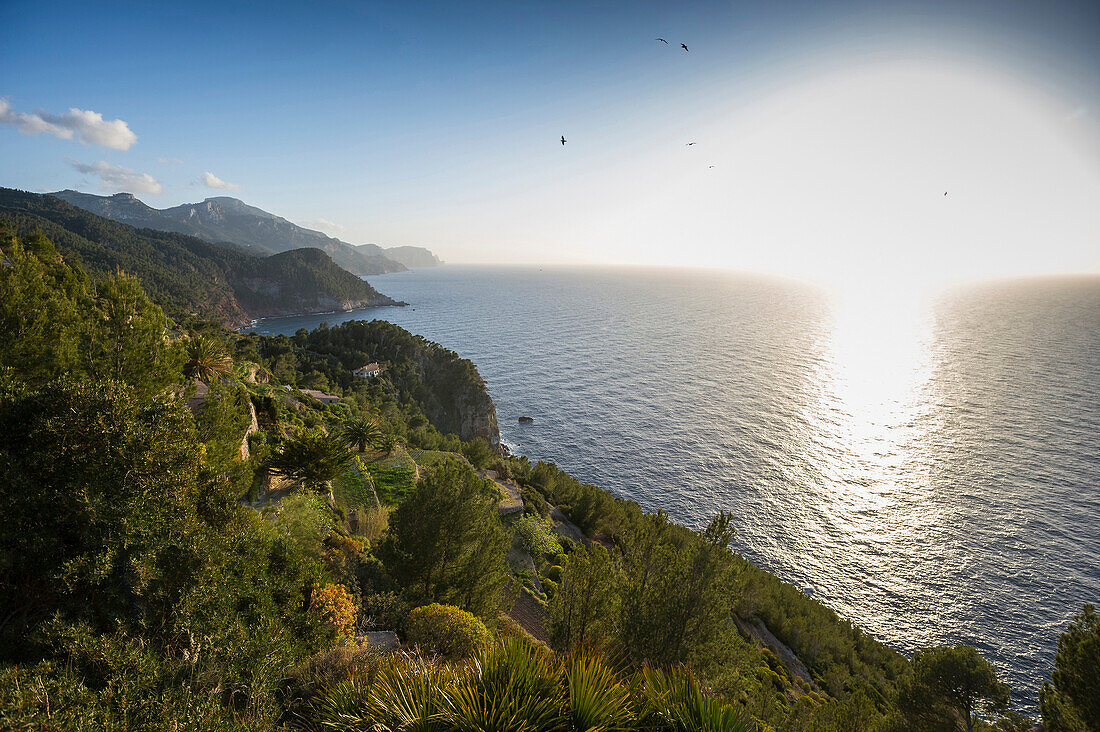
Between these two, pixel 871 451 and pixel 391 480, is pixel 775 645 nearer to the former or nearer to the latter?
pixel 391 480

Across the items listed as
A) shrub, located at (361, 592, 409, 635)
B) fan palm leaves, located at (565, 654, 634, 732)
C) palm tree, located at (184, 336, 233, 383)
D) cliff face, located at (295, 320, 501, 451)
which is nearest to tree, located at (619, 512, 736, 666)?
shrub, located at (361, 592, 409, 635)

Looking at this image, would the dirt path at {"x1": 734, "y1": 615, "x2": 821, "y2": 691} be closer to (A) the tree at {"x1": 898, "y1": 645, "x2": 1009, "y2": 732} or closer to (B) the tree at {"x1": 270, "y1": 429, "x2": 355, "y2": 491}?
(A) the tree at {"x1": 898, "y1": 645, "x2": 1009, "y2": 732}

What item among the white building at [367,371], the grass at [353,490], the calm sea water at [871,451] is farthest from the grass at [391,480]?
the white building at [367,371]

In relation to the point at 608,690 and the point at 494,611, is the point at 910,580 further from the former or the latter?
the point at 608,690

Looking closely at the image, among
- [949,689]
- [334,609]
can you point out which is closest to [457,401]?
[334,609]

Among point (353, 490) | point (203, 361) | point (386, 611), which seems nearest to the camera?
point (386, 611)

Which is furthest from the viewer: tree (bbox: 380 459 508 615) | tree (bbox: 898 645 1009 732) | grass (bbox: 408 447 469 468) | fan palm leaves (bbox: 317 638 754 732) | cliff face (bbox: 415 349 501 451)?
cliff face (bbox: 415 349 501 451)

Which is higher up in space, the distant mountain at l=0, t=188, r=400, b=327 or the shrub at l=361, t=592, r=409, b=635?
the distant mountain at l=0, t=188, r=400, b=327
